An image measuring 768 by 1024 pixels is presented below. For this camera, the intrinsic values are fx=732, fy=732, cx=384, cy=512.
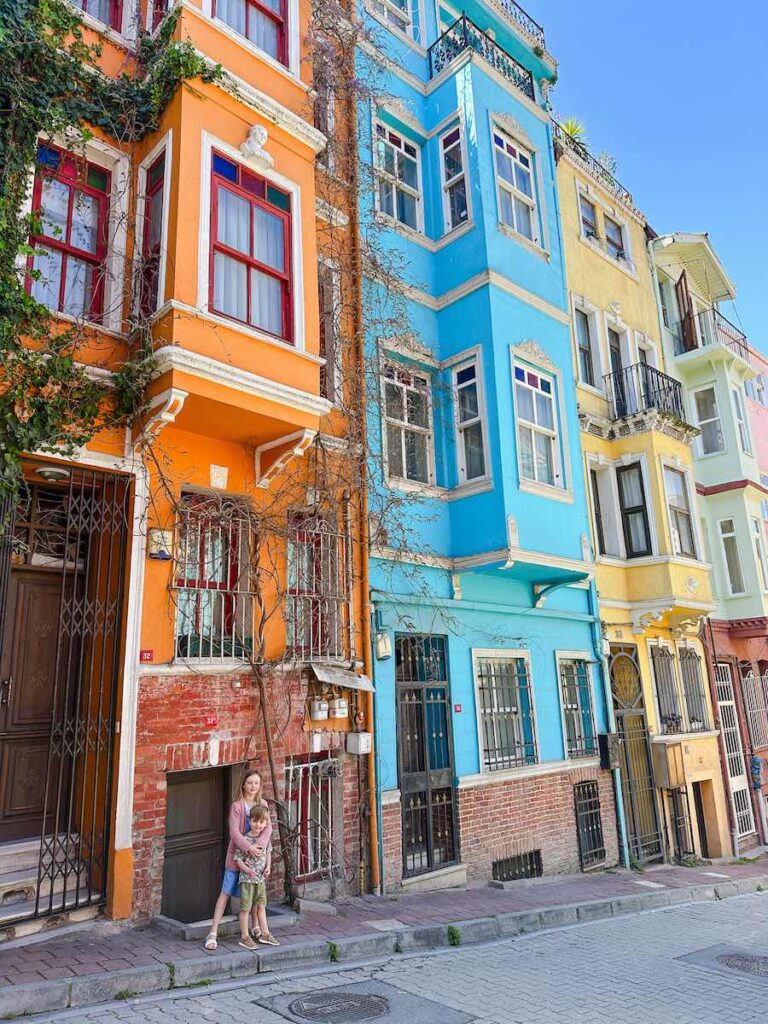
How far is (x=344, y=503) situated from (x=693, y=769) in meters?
10.3

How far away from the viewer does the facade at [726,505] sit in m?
17.6

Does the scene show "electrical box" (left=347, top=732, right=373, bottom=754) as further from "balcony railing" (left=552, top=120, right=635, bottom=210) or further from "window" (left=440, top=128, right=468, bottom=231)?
"balcony railing" (left=552, top=120, right=635, bottom=210)

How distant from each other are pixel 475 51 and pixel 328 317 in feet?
18.9

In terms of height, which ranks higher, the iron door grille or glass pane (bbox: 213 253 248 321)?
glass pane (bbox: 213 253 248 321)

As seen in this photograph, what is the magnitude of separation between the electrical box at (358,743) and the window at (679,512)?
854 centimetres

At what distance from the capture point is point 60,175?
7820 millimetres

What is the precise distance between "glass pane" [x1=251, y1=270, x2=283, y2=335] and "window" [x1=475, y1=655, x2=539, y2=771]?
19.0 feet

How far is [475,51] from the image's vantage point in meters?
12.5

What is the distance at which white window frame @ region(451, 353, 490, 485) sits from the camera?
11133 mm

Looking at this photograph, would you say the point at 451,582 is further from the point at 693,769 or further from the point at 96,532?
the point at 693,769

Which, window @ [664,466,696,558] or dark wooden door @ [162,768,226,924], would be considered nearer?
dark wooden door @ [162,768,226,924]

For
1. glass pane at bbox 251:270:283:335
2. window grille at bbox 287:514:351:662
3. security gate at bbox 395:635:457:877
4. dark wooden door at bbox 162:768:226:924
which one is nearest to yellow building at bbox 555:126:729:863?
security gate at bbox 395:635:457:877

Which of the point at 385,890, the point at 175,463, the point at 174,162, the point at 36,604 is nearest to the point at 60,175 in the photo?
the point at 174,162

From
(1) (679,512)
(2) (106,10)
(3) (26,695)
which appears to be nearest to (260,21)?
(2) (106,10)
